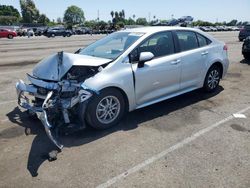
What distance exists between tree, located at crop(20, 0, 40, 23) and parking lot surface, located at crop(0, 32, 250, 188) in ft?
413

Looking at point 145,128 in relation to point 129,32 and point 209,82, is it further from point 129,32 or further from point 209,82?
point 209,82

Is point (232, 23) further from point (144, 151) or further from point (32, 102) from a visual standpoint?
point (144, 151)

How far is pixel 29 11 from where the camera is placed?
121312 mm

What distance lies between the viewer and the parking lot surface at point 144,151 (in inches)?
141

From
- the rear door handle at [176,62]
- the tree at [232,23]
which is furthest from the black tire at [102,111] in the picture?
the tree at [232,23]

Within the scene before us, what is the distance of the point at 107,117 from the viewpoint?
16.6ft

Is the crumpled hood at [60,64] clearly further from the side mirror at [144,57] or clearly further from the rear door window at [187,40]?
the rear door window at [187,40]


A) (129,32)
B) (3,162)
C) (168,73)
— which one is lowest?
(3,162)

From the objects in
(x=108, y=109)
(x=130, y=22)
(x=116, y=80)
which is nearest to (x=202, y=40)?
(x=116, y=80)

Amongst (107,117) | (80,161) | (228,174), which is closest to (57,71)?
(107,117)

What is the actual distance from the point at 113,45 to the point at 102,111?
5.05 feet

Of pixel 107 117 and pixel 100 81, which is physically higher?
pixel 100 81

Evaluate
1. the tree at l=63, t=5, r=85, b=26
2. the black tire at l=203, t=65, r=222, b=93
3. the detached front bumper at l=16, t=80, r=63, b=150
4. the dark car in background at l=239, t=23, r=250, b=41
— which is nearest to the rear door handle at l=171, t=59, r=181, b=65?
the black tire at l=203, t=65, r=222, b=93

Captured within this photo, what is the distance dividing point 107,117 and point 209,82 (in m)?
3.14
